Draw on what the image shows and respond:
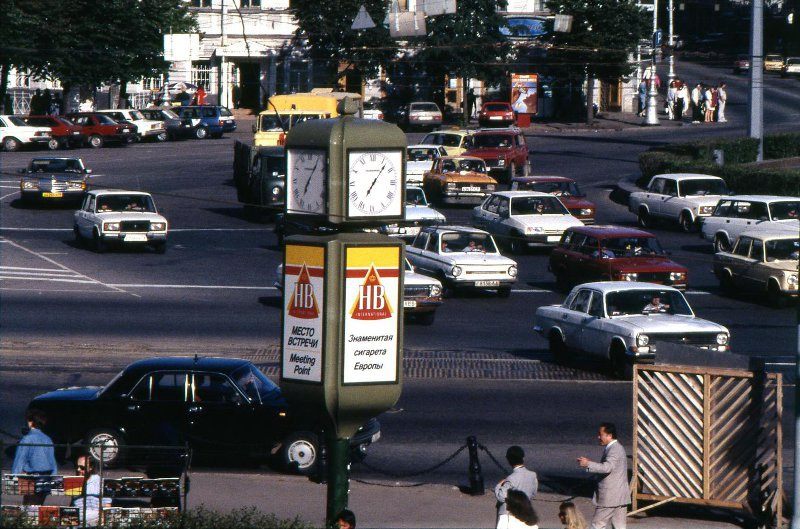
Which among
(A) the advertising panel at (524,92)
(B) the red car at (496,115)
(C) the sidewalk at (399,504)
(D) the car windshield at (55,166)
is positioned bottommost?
(C) the sidewalk at (399,504)

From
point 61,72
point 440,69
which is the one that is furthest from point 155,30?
point 440,69

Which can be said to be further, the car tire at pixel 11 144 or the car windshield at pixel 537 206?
the car tire at pixel 11 144

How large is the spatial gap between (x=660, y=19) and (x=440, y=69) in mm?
37866

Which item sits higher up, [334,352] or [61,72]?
[61,72]

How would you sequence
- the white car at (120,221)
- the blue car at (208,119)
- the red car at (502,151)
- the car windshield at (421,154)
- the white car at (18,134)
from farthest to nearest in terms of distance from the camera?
1. the blue car at (208,119)
2. the white car at (18,134)
3. the red car at (502,151)
4. the car windshield at (421,154)
5. the white car at (120,221)

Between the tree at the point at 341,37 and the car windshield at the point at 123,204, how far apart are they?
28.4 m

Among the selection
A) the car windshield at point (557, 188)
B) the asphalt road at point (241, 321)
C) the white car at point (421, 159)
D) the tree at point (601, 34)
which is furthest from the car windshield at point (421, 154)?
the tree at point (601, 34)

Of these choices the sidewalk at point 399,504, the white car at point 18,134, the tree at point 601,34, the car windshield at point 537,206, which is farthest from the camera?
the tree at point 601,34

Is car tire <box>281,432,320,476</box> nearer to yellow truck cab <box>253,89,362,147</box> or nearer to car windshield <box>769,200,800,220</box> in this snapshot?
car windshield <box>769,200,800,220</box>

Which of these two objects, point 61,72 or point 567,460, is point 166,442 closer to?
point 567,460

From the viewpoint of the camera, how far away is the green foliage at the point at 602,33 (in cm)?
5944

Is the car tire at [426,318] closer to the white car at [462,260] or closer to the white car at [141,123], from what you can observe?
the white car at [462,260]

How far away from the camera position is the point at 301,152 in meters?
10.3

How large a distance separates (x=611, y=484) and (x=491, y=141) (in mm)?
33633
